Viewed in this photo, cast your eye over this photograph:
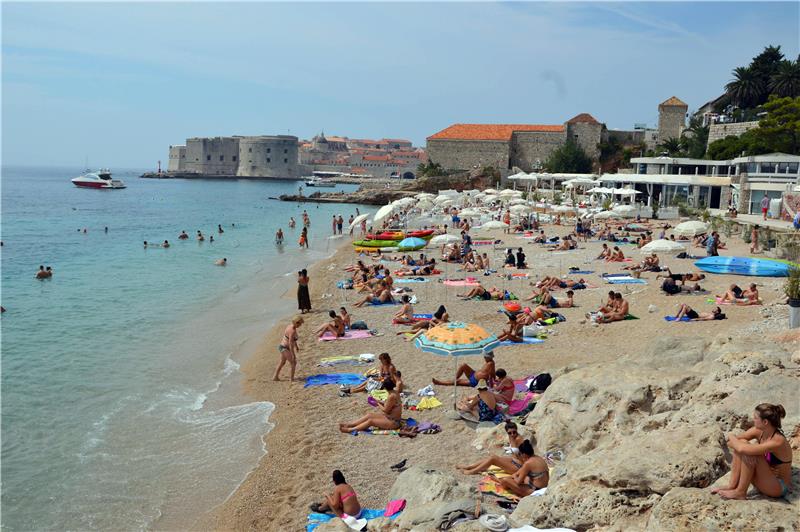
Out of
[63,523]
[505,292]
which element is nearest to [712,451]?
[63,523]

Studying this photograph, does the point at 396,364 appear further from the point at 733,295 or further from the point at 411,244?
the point at 411,244

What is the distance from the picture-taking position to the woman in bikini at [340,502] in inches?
234

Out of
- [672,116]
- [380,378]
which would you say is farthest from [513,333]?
[672,116]

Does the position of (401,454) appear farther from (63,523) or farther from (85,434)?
(85,434)

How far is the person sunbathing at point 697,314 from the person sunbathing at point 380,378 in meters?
5.81

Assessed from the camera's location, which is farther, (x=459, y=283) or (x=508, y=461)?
(x=459, y=283)

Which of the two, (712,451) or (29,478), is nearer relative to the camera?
(712,451)

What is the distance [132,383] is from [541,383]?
6776 mm

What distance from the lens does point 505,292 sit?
595 inches

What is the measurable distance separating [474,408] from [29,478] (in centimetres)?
534

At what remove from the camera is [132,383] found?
35.5ft

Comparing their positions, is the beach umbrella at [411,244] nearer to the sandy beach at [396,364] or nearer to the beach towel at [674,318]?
the sandy beach at [396,364]

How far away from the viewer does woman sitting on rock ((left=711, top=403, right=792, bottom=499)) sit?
4.01 metres

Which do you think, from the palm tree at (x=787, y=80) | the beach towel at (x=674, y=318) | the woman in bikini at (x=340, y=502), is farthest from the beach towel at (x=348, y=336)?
the palm tree at (x=787, y=80)
